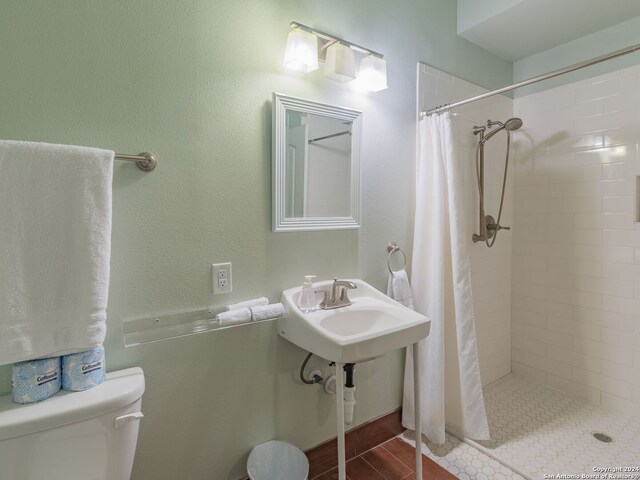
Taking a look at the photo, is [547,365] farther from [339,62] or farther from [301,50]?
[301,50]

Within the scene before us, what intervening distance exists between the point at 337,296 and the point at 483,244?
1.32 meters

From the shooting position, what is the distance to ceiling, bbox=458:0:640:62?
189 centimetres

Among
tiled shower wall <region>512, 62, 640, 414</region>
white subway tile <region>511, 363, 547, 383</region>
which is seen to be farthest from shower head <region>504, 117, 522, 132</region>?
white subway tile <region>511, 363, 547, 383</region>

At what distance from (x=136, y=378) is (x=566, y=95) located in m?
2.87

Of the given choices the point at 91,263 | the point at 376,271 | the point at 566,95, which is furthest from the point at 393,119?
the point at 91,263

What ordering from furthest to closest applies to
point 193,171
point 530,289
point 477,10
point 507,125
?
point 530,289
point 507,125
point 477,10
point 193,171

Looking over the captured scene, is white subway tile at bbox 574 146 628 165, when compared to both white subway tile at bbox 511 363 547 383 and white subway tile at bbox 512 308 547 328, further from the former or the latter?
white subway tile at bbox 511 363 547 383

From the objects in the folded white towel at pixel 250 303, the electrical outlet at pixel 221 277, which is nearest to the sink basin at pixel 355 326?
the folded white towel at pixel 250 303

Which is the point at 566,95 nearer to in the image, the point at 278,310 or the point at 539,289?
the point at 539,289

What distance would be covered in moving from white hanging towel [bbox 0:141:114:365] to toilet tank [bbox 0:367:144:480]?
0.48ft

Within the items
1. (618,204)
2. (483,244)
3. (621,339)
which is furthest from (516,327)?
(618,204)

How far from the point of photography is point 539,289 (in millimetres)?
2457

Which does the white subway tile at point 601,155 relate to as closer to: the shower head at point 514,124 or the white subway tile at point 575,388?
the shower head at point 514,124

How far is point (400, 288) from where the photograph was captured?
1801 mm
